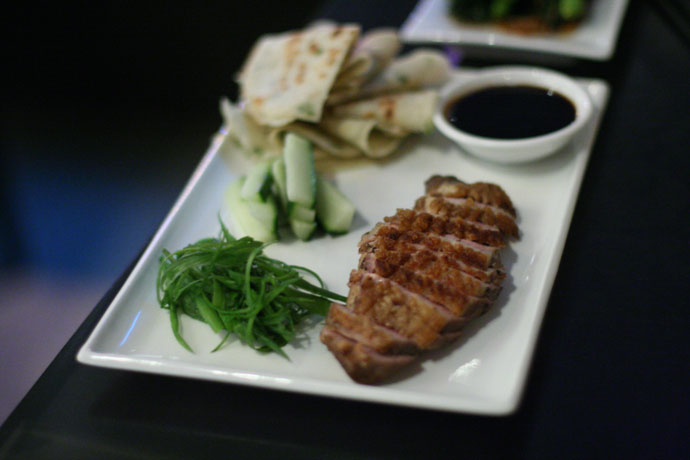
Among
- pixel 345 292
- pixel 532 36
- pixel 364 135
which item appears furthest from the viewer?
pixel 532 36

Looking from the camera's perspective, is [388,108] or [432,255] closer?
[432,255]

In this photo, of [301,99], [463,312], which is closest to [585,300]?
[463,312]

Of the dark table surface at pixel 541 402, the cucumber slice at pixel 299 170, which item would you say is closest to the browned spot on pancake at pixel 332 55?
the cucumber slice at pixel 299 170

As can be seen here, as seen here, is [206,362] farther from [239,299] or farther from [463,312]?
[463,312]

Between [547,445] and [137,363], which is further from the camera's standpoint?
[137,363]

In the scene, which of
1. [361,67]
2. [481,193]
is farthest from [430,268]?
[361,67]

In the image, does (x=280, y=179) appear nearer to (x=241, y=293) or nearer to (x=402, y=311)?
(x=241, y=293)

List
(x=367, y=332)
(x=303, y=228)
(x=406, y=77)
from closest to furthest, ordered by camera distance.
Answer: (x=367, y=332) < (x=303, y=228) < (x=406, y=77)
